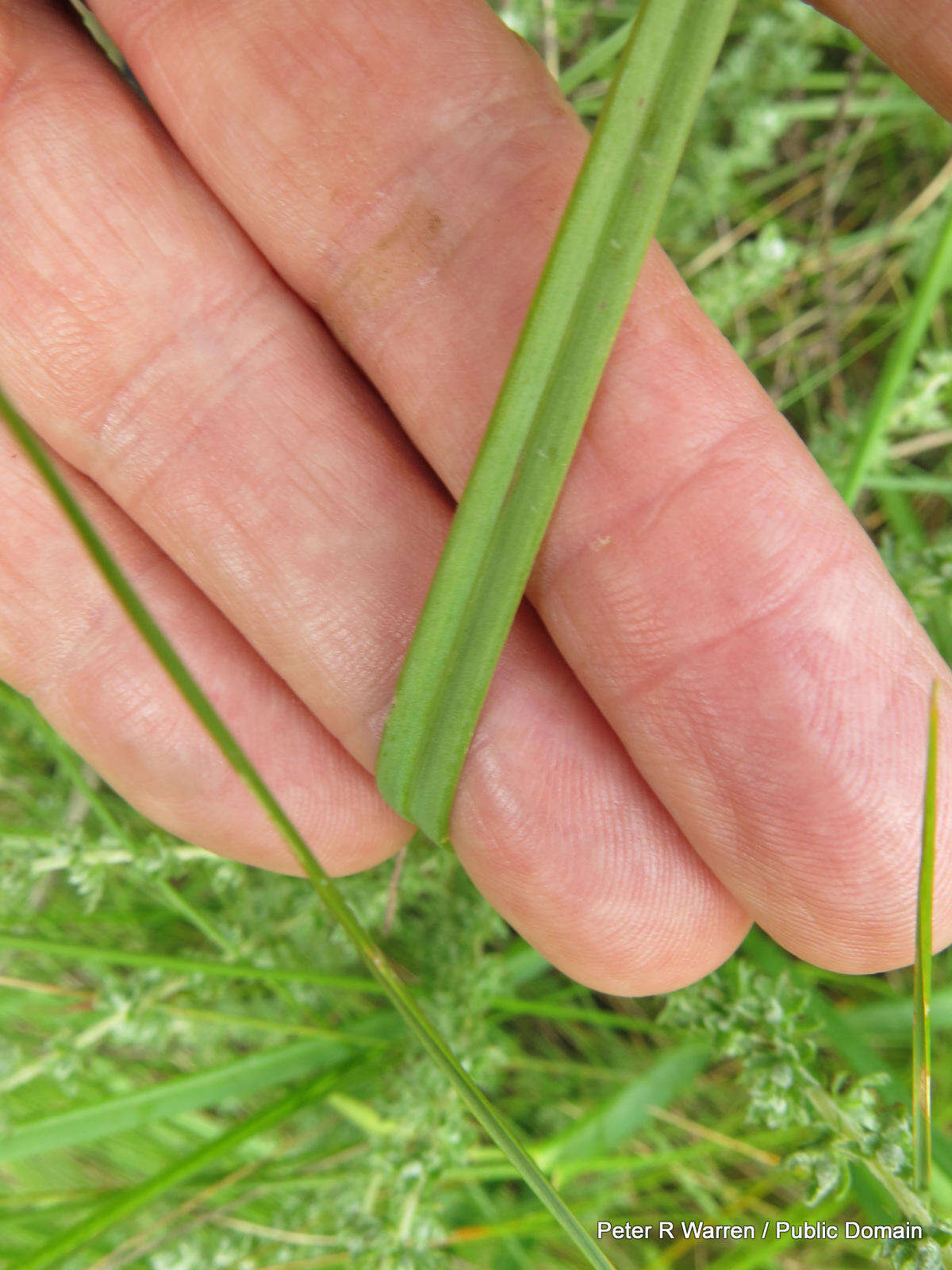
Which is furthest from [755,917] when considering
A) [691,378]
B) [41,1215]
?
[41,1215]

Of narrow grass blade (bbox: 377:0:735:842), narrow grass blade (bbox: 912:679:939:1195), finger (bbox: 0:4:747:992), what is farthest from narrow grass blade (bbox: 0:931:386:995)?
narrow grass blade (bbox: 912:679:939:1195)

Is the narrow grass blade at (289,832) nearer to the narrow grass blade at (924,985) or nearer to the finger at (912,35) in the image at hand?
the narrow grass blade at (924,985)

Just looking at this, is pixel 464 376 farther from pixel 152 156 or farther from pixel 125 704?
pixel 125 704

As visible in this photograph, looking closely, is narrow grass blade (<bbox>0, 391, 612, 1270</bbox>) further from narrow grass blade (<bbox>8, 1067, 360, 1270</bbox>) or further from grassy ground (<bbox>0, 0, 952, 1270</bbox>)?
narrow grass blade (<bbox>8, 1067, 360, 1270</bbox>)

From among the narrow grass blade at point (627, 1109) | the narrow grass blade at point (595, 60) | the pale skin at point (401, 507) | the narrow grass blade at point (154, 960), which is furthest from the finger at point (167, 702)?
the narrow grass blade at point (595, 60)

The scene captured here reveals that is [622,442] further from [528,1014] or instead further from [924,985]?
[528,1014]

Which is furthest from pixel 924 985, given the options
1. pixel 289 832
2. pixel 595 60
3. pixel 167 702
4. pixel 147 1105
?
pixel 595 60

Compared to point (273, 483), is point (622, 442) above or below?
below
